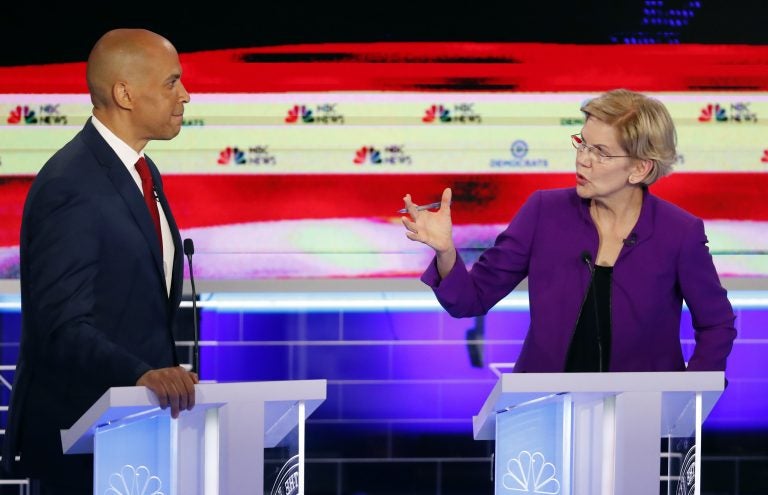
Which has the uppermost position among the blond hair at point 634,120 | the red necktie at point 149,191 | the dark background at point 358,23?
the dark background at point 358,23

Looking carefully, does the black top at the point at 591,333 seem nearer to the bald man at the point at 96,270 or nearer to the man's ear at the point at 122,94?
the bald man at the point at 96,270

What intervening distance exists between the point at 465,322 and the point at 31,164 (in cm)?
165

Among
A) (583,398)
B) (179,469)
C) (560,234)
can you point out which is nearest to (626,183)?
(560,234)

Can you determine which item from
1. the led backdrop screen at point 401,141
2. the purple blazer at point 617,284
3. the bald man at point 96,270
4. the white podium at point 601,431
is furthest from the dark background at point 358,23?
the white podium at point 601,431

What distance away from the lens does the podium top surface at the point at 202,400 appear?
1.99 metres

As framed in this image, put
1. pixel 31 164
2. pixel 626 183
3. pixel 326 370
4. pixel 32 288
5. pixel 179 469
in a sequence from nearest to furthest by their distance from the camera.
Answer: pixel 179 469, pixel 32 288, pixel 626 183, pixel 31 164, pixel 326 370

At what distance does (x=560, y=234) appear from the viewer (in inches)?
112

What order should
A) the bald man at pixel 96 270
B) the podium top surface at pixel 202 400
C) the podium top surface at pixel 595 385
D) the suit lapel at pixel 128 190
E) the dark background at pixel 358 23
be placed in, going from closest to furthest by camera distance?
1. the podium top surface at pixel 202 400
2. the podium top surface at pixel 595 385
3. the bald man at pixel 96 270
4. the suit lapel at pixel 128 190
5. the dark background at pixel 358 23

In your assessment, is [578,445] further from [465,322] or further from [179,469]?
[465,322]

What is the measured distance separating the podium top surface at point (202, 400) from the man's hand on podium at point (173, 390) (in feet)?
0.04

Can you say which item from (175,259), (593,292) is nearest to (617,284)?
(593,292)

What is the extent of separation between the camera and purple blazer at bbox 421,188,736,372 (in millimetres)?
2771

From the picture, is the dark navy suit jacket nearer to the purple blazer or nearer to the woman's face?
the purple blazer

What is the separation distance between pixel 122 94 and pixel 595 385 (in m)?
1.13
